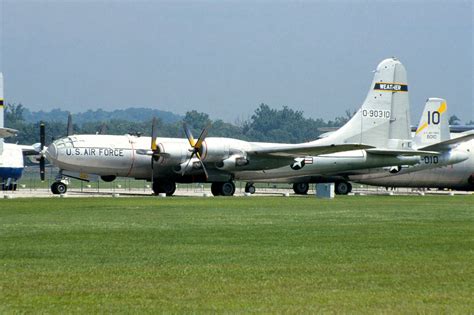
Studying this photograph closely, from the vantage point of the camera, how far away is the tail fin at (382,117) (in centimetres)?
6731

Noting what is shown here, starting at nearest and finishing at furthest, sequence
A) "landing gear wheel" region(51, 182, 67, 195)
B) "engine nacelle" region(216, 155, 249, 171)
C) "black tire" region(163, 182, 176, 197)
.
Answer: "engine nacelle" region(216, 155, 249, 171) → "landing gear wheel" region(51, 182, 67, 195) → "black tire" region(163, 182, 176, 197)

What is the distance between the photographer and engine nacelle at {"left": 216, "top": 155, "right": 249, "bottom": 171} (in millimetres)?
59516

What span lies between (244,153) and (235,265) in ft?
139

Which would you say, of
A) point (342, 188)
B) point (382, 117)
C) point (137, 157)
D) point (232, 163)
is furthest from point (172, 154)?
point (382, 117)

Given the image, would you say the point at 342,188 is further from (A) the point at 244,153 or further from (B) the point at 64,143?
(B) the point at 64,143

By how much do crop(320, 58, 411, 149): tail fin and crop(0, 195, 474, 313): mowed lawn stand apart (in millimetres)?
34960

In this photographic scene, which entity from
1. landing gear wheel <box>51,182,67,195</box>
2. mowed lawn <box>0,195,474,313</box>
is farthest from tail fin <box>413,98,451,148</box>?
mowed lawn <box>0,195,474,313</box>

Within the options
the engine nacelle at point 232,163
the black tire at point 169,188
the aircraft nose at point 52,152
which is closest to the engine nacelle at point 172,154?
the engine nacelle at point 232,163

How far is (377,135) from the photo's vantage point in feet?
221

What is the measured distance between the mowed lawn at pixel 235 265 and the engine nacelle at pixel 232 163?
26638 mm

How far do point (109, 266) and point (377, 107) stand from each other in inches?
2017

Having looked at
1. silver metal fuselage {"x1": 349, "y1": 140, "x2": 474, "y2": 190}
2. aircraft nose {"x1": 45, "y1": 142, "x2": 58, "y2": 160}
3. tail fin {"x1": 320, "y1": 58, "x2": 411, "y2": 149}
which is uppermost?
tail fin {"x1": 320, "y1": 58, "x2": 411, "y2": 149}

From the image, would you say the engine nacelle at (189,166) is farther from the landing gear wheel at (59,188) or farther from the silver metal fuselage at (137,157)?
the landing gear wheel at (59,188)

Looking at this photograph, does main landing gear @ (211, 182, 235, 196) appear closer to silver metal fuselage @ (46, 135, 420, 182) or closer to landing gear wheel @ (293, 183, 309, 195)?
silver metal fuselage @ (46, 135, 420, 182)
